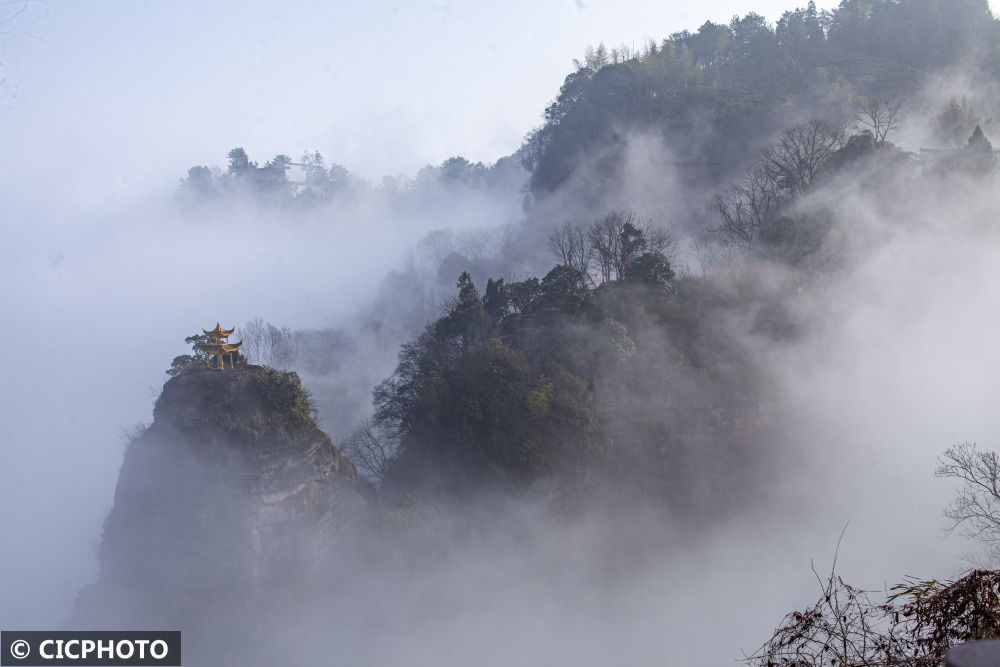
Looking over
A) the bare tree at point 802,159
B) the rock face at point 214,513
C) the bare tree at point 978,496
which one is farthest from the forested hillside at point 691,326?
the bare tree at point 978,496

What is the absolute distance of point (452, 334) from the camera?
20656mm

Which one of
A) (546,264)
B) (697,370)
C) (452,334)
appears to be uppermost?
(546,264)

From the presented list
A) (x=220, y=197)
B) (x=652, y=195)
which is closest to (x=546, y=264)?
(x=652, y=195)

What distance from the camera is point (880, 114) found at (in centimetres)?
3450

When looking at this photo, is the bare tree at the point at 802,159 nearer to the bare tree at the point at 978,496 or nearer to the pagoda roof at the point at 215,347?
the bare tree at the point at 978,496

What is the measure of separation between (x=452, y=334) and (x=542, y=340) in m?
2.98

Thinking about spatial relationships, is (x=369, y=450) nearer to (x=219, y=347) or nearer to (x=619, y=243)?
(x=219, y=347)

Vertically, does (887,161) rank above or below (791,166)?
below

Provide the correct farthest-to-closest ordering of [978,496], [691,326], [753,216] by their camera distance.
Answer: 1. [753,216]
2. [691,326]
3. [978,496]

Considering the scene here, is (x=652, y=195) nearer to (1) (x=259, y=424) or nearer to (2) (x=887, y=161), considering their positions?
(2) (x=887, y=161)

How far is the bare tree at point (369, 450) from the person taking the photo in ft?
77.9

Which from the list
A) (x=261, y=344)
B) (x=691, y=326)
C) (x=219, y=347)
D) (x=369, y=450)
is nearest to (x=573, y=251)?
(x=691, y=326)

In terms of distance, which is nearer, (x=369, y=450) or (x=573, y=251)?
(x=369, y=450)

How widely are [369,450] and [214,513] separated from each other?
36.0 feet
